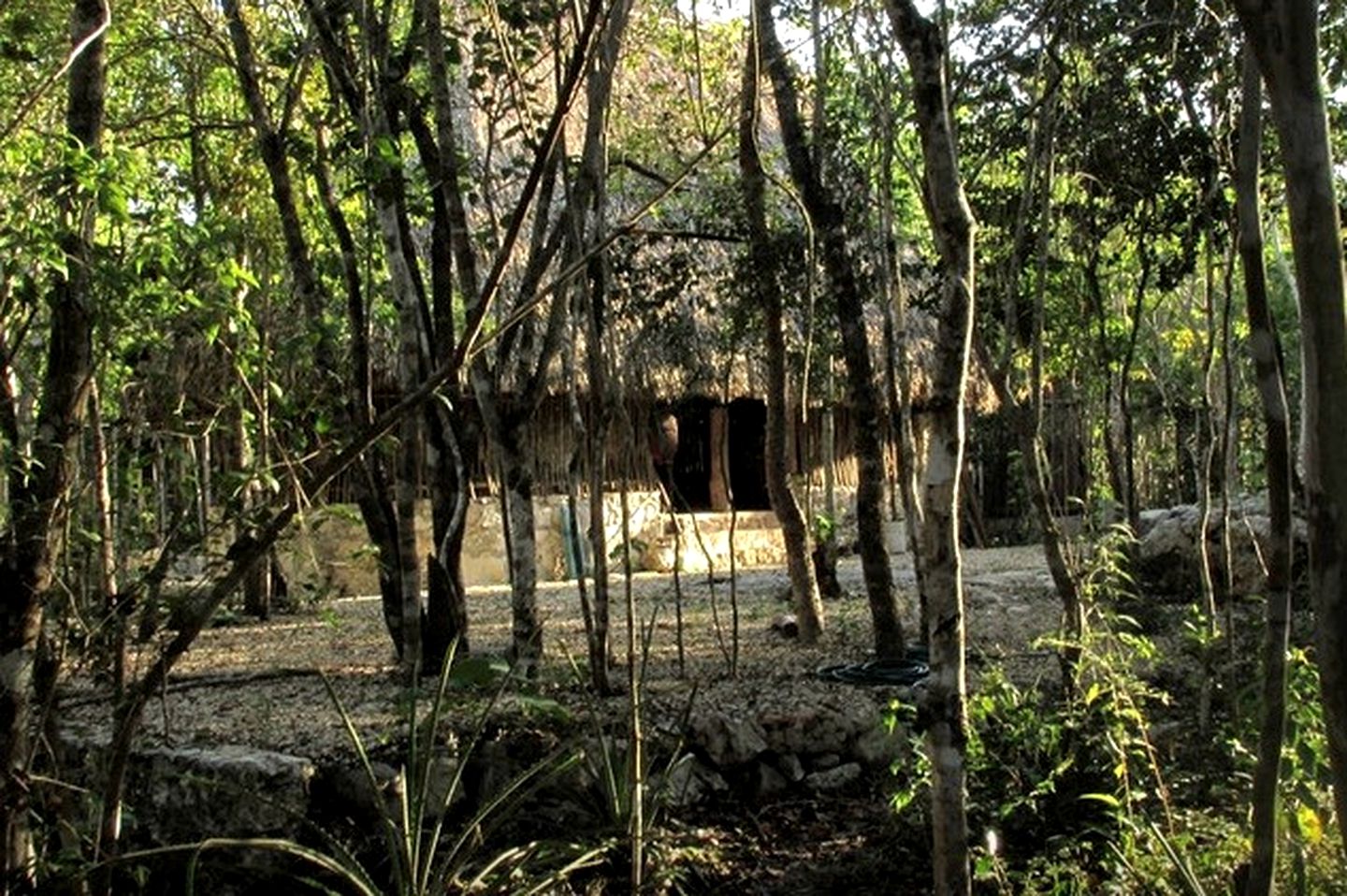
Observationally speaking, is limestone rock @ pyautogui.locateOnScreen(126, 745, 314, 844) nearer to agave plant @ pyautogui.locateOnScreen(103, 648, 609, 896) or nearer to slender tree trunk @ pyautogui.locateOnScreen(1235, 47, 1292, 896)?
A: agave plant @ pyautogui.locateOnScreen(103, 648, 609, 896)

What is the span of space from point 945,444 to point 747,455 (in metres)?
14.8

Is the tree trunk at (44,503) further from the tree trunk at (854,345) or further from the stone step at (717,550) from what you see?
the stone step at (717,550)

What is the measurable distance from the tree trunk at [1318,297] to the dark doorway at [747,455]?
1553 centimetres

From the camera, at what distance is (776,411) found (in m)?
7.14

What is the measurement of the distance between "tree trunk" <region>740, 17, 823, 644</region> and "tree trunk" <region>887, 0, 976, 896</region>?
3738 mm

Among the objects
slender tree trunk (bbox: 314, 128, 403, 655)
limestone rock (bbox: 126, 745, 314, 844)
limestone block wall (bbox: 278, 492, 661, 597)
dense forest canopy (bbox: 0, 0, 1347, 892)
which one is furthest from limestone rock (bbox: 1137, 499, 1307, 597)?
limestone rock (bbox: 126, 745, 314, 844)

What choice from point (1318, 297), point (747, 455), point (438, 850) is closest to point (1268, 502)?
point (1318, 297)

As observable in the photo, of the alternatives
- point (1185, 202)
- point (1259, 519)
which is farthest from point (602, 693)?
point (1259, 519)

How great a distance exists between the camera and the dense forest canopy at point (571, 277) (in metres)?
2.69

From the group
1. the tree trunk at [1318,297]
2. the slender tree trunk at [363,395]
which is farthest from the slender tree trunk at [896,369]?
the tree trunk at [1318,297]

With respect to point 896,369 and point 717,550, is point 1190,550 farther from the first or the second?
point 717,550

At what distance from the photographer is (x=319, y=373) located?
16.8 feet

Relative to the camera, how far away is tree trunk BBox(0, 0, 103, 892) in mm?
2953

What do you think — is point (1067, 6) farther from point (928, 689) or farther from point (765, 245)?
point (928, 689)
